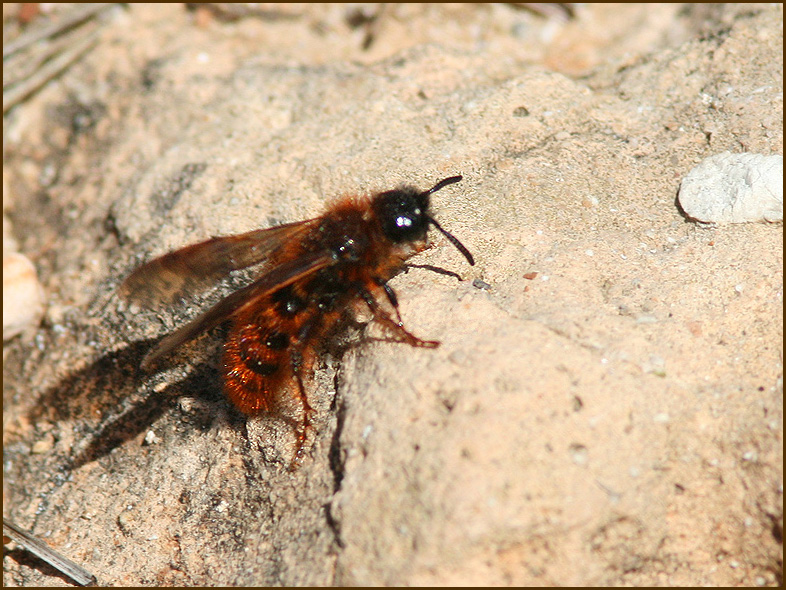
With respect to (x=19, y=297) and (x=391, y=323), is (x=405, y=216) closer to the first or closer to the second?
(x=391, y=323)

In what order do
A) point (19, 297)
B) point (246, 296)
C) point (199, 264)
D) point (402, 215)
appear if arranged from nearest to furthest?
point (246, 296)
point (402, 215)
point (199, 264)
point (19, 297)

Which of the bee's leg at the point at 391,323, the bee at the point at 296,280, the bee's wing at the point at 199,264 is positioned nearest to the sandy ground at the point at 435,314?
the bee's leg at the point at 391,323

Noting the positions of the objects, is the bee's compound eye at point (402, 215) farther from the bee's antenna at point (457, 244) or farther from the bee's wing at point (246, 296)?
the bee's wing at point (246, 296)

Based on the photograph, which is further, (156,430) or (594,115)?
(594,115)

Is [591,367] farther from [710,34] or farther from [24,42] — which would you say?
[24,42]

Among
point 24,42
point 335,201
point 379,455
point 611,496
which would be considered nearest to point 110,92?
point 24,42

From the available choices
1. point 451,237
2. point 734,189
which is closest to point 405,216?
point 451,237

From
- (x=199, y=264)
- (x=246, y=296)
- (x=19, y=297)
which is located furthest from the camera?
(x=19, y=297)

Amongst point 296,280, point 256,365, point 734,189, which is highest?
point 296,280
